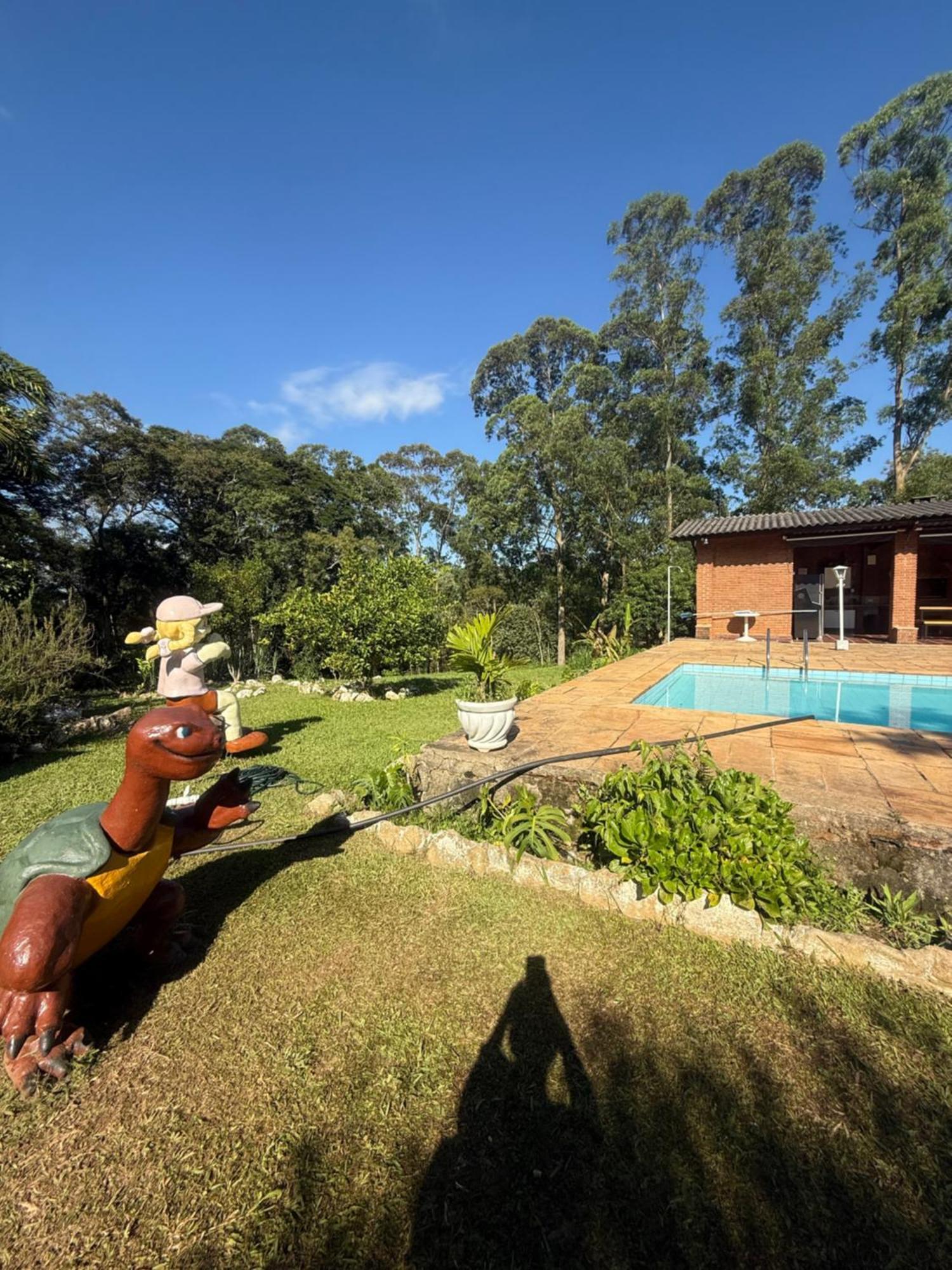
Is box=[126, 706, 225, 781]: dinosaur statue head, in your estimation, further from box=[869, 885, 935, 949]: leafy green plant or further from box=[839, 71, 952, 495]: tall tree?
box=[839, 71, 952, 495]: tall tree

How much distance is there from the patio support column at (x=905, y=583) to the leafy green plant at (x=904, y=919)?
13222 millimetres

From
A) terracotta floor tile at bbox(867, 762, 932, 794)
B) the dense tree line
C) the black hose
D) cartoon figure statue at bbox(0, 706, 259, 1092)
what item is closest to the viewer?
cartoon figure statue at bbox(0, 706, 259, 1092)

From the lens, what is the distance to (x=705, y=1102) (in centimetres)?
175

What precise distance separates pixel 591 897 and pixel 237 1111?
1.85m

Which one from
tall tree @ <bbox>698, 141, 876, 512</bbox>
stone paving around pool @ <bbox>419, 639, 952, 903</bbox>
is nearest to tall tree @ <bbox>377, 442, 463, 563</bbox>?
tall tree @ <bbox>698, 141, 876, 512</bbox>

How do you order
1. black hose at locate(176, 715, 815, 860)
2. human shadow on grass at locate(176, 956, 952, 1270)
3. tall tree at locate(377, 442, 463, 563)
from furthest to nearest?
tall tree at locate(377, 442, 463, 563)
black hose at locate(176, 715, 815, 860)
human shadow on grass at locate(176, 956, 952, 1270)

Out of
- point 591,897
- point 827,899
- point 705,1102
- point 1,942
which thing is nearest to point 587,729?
point 591,897

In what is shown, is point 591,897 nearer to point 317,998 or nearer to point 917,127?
point 317,998

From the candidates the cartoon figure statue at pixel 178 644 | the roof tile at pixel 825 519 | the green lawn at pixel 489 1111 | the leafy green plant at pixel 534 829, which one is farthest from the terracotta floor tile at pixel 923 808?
the roof tile at pixel 825 519

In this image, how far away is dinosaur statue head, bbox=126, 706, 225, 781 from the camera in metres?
2.06

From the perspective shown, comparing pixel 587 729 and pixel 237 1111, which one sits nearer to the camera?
pixel 237 1111

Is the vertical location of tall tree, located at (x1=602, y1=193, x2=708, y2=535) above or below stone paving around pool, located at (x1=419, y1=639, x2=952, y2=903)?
above

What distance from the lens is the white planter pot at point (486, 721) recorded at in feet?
12.7

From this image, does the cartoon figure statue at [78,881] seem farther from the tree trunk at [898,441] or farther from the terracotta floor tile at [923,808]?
the tree trunk at [898,441]
